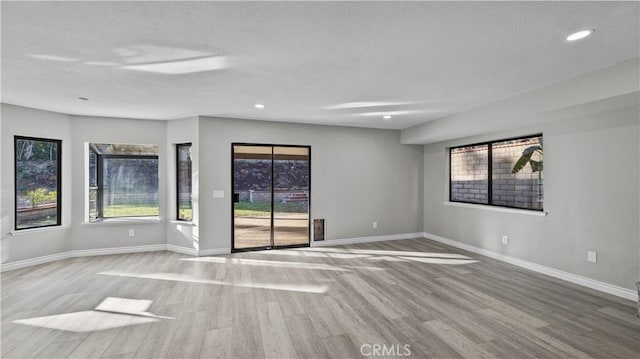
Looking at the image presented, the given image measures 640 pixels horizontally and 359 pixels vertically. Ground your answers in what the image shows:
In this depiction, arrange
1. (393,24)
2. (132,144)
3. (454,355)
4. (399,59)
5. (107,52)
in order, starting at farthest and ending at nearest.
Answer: (132,144) < (399,59) < (107,52) < (454,355) < (393,24)

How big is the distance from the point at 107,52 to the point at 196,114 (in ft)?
8.17

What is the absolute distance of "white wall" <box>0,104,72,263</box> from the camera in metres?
4.20

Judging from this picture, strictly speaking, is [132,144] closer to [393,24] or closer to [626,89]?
[393,24]

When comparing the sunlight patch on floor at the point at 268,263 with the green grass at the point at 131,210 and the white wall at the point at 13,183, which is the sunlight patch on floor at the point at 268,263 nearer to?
the green grass at the point at 131,210

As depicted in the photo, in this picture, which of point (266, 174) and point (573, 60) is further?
point (266, 174)

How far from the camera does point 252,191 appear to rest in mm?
5449

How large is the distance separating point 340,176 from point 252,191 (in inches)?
71.6

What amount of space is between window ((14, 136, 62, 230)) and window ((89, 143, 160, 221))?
467 millimetres

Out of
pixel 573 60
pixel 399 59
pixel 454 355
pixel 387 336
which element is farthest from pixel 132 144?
pixel 573 60

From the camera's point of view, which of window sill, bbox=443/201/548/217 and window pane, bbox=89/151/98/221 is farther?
window pane, bbox=89/151/98/221

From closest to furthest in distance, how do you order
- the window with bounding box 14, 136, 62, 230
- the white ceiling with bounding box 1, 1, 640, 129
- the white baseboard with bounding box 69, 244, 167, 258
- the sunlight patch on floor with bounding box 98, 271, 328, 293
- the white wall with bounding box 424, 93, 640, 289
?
the white ceiling with bounding box 1, 1, 640, 129
the white wall with bounding box 424, 93, 640, 289
the sunlight patch on floor with bounding box 98, 271, 328, 293
the window with bounding box 14, 136, 62, 230
the white baseboard with bounding box 69, 244, 167, 258

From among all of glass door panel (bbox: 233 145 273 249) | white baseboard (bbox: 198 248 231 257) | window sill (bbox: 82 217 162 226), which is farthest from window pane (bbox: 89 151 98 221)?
glass door panel (bbox: 233 145 273 249)

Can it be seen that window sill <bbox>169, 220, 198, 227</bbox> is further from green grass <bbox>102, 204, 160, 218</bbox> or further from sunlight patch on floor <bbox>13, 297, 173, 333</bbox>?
sunlight patch on floor <bbox>13, 297, 173, 333</bbox>

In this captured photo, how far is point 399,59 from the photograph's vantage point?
2.59 m
